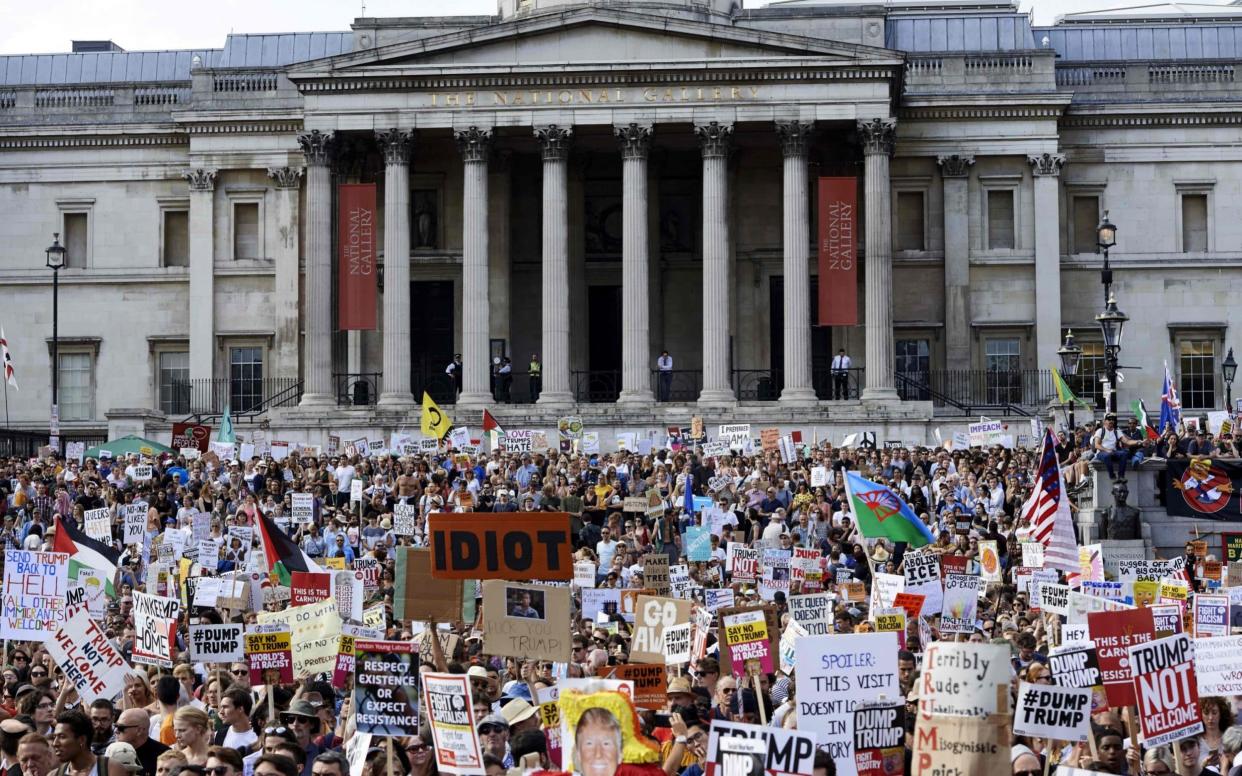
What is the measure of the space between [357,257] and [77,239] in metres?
12.7

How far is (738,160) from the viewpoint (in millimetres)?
59500

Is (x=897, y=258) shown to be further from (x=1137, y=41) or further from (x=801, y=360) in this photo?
(x=1137, y=41)

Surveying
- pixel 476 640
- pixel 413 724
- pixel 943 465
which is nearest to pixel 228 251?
pixel 943 465

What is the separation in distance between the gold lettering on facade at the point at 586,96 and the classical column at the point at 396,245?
1.50 m

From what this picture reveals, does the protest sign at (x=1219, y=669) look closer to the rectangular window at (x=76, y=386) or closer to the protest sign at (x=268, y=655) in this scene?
the protest sign at (x=268, y=655)

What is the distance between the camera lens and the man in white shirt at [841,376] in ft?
179

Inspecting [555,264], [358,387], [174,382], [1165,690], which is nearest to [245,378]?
[174,382]

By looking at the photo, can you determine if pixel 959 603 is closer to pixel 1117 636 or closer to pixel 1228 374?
pixel 1117 636

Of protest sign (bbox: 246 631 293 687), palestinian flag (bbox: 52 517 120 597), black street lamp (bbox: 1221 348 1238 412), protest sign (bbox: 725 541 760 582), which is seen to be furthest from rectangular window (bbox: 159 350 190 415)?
protest sign (bbox: 246 631 293 687)

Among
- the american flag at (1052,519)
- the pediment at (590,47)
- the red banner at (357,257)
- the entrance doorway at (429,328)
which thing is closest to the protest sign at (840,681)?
the american flag at (1052,519)

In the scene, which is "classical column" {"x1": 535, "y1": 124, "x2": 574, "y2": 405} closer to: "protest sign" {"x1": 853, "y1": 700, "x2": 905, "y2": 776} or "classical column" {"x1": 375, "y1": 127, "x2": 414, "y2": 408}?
"classical column" {"x1": 375, "y1": 127, "x2": 414, "y2": 408}

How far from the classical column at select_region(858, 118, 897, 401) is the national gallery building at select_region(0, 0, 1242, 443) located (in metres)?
0.10

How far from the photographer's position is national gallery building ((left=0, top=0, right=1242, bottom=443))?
5519cm

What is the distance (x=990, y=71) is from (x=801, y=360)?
11.5 m
